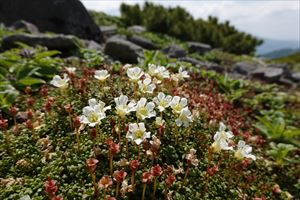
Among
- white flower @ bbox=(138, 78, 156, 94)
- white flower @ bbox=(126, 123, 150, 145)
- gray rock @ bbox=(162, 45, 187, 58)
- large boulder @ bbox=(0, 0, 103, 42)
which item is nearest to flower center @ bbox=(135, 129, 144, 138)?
white flower @ bbox=(126, 123, 150, 145)

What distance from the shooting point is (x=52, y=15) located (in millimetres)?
15406

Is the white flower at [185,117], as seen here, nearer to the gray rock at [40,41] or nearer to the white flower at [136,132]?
the white flower at [136,132]

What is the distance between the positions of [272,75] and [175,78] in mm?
11874

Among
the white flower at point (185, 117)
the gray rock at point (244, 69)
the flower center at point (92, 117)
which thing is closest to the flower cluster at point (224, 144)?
the white flower at point (185, 117)

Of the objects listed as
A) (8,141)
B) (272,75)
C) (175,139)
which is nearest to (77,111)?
(8,141)

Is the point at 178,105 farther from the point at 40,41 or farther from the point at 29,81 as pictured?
the point at 40,41

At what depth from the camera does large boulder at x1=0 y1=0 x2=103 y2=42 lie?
50.2 feet

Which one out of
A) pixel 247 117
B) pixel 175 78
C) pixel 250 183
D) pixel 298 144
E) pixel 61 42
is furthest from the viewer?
pixel 61 42

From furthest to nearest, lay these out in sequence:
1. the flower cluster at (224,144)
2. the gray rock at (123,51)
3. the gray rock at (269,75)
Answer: the gray rock at (269,75), the gray rock at (123,51), the flower cluster at (224,144)

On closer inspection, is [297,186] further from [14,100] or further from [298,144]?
[14,100]

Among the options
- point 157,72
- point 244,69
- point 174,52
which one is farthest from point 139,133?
point 244,69

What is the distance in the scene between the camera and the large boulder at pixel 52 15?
15289 mm

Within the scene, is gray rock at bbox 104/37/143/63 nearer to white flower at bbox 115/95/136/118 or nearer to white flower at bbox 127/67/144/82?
white flower at bbox 127/67/144/82

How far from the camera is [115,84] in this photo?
6453mm
